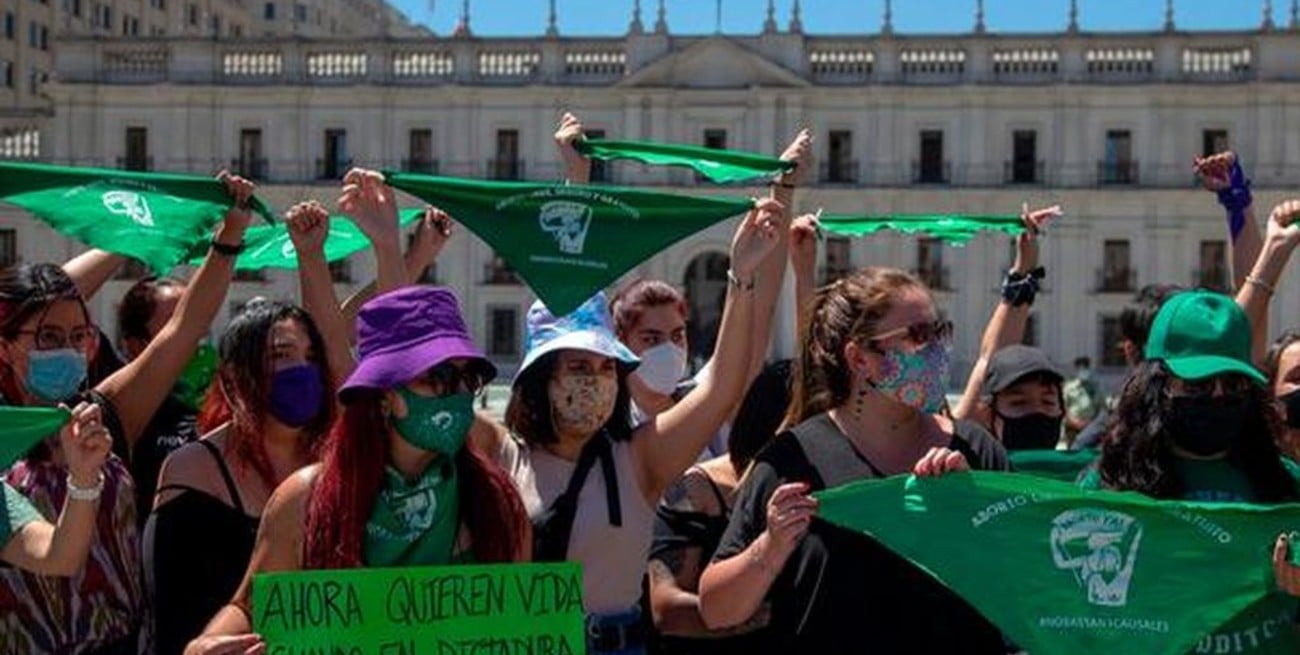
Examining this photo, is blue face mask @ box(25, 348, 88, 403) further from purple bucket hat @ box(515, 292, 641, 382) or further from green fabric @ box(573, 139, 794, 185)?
green fabric @ box(573, 139, 794, 185)

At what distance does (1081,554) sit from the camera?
378 centimetres

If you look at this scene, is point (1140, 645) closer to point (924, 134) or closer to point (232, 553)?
point (232, 553)

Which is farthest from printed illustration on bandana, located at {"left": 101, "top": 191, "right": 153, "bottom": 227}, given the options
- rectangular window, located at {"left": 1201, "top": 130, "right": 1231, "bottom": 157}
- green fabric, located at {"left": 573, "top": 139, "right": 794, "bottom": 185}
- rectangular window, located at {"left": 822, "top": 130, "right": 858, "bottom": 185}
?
rectangular window, located at {"left": 1201, "top": 130, "right": 1231, "bottom": 157}

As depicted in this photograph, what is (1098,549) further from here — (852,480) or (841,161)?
(841,161)

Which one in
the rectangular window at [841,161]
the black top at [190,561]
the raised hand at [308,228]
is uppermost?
the rectangular window at [841,161]

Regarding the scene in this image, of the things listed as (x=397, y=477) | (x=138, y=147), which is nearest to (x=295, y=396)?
(x=397, y=477)

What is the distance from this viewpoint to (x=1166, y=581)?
12.4 ft

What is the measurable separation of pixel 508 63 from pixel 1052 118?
625 inches

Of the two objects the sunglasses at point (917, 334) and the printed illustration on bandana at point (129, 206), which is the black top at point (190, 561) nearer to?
the printed illustration on bandana at point (129, 206)

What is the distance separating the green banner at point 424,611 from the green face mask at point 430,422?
26cm

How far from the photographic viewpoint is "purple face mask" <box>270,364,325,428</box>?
4.26 metres

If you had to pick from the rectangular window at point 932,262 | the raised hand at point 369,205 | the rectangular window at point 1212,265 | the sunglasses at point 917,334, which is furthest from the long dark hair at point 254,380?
the rectangular window at point 1212,265

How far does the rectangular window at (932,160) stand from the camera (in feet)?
149

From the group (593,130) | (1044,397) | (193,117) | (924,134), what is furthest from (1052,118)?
(1044,397)
